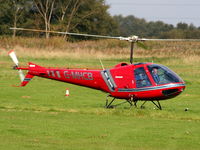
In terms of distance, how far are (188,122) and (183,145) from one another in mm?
3800

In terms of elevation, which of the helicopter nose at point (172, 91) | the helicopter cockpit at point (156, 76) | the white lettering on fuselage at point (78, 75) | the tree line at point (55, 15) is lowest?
the tree line at point (55, 15)

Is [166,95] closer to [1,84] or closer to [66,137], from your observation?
[66,137]

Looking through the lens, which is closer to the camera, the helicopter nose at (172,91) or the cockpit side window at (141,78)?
the helicopter nose at (172,91)

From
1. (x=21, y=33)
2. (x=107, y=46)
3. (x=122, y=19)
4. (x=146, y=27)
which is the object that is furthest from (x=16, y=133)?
(x=122, y=19)

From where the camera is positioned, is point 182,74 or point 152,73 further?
point 182,74

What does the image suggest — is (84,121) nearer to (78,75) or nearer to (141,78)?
(141,78)

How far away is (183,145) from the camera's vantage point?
41.4 feet

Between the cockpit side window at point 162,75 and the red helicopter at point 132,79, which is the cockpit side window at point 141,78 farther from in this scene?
the cockpit side window at point 162,75

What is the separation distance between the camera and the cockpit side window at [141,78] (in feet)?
59.8

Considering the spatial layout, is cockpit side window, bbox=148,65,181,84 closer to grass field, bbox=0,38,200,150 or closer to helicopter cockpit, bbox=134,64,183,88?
helicopter cockpit, bbox=134,64,183,88

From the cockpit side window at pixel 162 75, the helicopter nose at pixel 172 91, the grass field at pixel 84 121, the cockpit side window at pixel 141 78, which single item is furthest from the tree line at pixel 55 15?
the helicopter nose at pixel 172 91

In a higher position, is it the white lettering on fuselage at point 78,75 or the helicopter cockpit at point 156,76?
the helicopter cockpit at point 156,76

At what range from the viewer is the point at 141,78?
60.1 ft

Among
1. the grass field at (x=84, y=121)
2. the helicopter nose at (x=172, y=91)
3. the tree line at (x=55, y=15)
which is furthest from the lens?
the tree line at (x=55, y=15)
